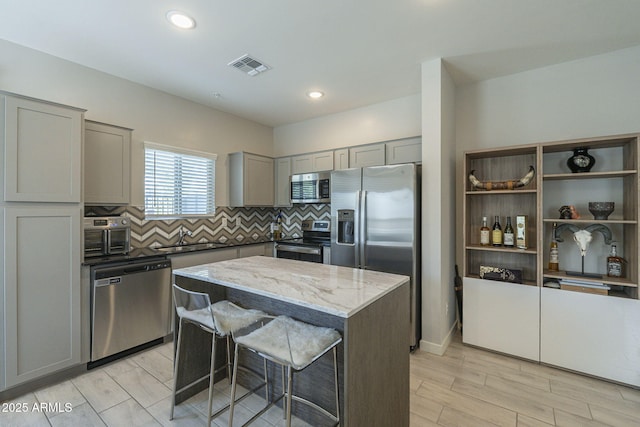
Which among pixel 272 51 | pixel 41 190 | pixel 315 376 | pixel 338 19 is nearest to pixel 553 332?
pixel 315 376

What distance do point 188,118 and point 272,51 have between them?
178 centimetres

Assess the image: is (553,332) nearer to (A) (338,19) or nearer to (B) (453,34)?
(B) (453,34)

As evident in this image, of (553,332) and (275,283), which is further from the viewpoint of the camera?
(553,332)

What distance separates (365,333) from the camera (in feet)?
4.58

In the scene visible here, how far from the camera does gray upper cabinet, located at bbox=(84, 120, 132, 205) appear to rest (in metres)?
2.70

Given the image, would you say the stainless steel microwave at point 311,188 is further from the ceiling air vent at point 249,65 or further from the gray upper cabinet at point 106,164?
the gray upper cabinet at point 106,164

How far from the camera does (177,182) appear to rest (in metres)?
3.72

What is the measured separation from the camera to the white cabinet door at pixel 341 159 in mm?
3990

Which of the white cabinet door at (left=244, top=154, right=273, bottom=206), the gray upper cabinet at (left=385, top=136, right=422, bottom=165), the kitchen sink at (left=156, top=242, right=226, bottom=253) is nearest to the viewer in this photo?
the kitchen sink at (left=156, top=242, right=226, bottom=253)

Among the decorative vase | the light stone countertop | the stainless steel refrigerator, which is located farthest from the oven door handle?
the decorative vase

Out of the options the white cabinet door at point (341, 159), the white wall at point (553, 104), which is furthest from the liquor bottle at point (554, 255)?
the white cabinet door at point (341, 159)

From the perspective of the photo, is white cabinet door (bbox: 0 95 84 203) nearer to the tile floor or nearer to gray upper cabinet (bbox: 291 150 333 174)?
the tile floor

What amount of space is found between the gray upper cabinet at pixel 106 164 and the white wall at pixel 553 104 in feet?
12.2

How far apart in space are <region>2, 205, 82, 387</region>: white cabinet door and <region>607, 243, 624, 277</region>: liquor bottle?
182 inches
